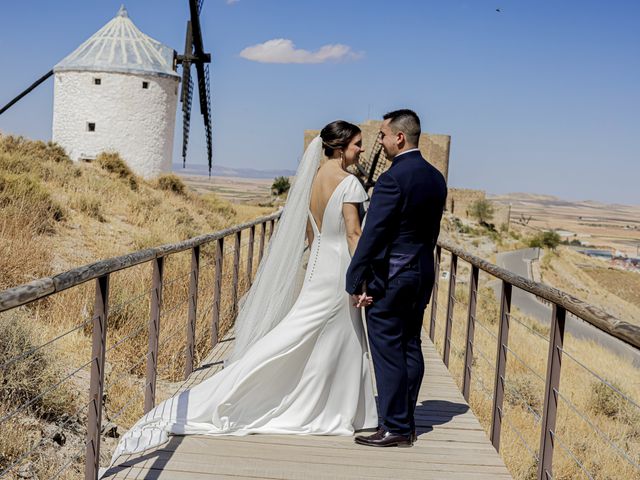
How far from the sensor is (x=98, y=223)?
44.8 ft

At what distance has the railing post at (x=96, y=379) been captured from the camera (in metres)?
3.04

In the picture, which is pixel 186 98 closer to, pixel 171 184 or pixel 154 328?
pixel 171 184

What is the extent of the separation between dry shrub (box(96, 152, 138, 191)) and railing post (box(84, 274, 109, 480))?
59.3 feet

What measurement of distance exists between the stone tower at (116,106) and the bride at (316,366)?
22.4m

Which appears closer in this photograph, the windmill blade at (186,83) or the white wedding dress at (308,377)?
the white wedding dress at (308,377)

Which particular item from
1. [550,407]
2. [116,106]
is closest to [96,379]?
[550,407]

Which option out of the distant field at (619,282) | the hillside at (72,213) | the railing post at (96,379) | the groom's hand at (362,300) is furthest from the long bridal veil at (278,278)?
the distant field at (619,282)

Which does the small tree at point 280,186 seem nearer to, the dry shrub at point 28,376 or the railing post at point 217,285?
the railing post at point 217,285

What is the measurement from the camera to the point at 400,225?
369cm

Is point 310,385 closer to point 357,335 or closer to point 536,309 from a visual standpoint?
point 357,335

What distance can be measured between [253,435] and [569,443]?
3433 millimetres

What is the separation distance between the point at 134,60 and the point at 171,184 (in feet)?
19.3

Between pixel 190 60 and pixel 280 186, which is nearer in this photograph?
pixel 190 60

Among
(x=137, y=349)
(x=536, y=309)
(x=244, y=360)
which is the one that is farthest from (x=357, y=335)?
(x=536, y=309)
